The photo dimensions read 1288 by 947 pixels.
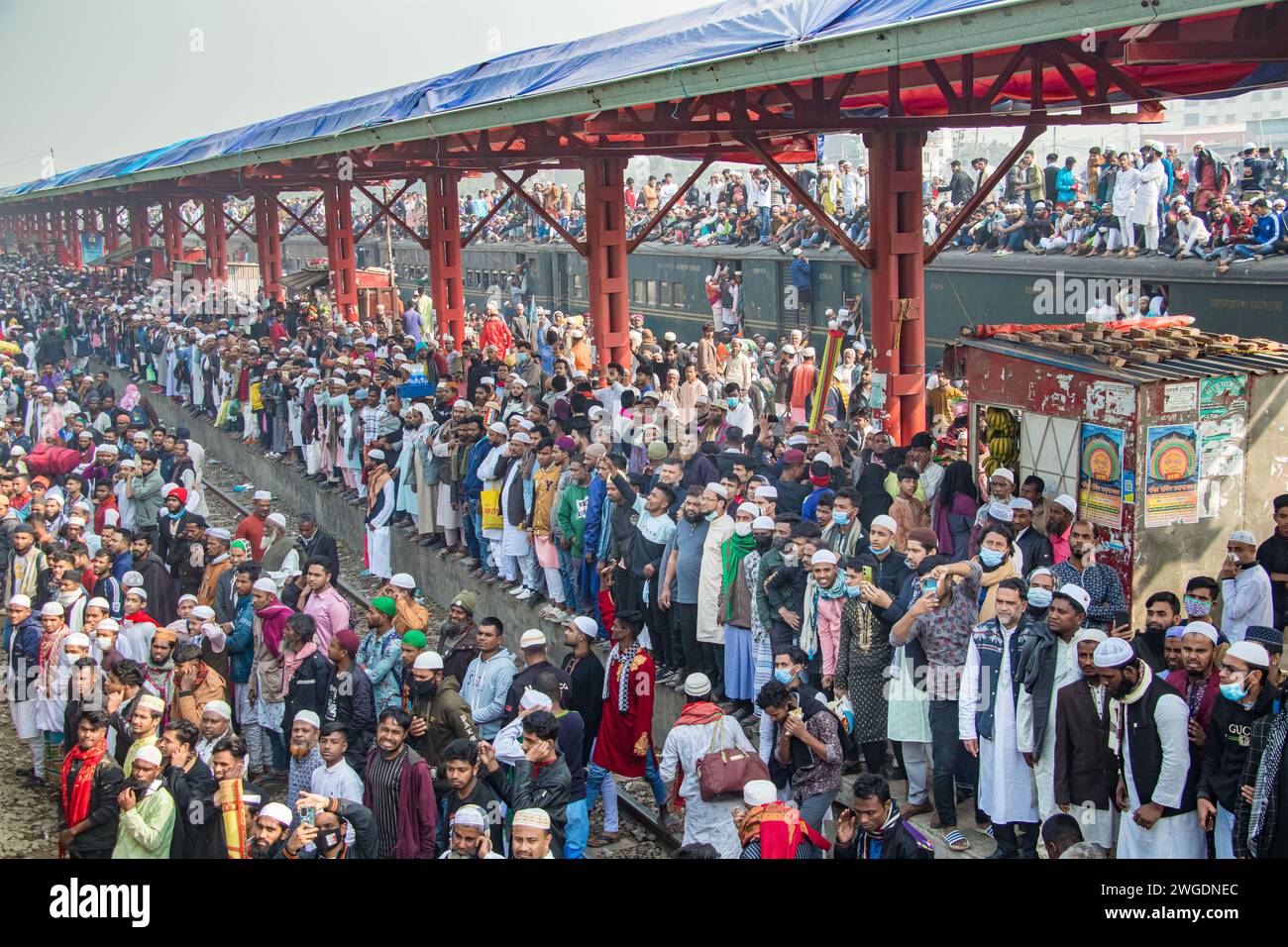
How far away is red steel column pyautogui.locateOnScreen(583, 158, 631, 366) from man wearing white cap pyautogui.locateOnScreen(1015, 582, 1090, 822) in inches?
413

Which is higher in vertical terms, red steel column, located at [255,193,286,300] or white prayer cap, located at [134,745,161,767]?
red steel column, located at [255,193,286,300]

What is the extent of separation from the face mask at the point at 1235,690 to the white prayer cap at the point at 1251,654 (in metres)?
0.10

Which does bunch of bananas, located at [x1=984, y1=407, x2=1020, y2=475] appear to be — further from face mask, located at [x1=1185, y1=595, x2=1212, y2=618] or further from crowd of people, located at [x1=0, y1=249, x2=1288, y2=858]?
face mask, located at [x1=1185, y1=595, x2=1212, y2=618]

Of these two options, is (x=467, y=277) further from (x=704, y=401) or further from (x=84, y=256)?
(x=84, y=256)

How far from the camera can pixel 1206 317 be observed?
14180 mm

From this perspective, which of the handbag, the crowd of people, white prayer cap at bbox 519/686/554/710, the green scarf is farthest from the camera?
the green scarf

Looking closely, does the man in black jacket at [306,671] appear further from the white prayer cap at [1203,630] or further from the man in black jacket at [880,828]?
the white prayer cap at [1203,630]

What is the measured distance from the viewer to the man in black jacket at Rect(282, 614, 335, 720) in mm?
8789

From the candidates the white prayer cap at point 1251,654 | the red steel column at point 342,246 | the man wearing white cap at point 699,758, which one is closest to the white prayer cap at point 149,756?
the man wearing white cap at point 699,758

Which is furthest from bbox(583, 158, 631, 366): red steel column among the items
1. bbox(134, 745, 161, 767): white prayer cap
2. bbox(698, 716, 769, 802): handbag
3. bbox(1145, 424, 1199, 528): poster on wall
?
bbox(698, 716, 769, 802): handbag

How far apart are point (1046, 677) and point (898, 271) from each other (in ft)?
21.1

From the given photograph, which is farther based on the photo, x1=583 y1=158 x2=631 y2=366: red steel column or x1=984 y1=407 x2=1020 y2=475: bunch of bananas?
x1=583 y1=158 x2=631 y2=366: red steel column

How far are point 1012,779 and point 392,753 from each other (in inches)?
123

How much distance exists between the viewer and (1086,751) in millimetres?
6258
